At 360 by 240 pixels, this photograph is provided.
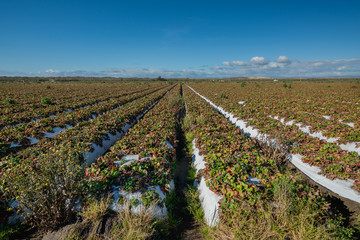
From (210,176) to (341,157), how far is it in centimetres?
535

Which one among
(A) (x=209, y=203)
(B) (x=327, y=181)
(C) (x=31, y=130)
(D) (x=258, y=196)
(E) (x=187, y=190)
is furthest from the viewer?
(C) (x=31, y=130)

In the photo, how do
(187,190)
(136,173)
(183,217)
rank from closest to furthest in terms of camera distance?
(183,217) → (136,173) → (187,190)

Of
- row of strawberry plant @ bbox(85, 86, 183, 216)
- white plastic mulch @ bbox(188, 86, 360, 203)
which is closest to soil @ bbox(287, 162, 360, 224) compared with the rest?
white plastic mulch @ bbox(188, 86, 360, 203)

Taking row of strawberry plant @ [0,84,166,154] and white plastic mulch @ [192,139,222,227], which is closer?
white plastic mulch @ [192,139,222,227]

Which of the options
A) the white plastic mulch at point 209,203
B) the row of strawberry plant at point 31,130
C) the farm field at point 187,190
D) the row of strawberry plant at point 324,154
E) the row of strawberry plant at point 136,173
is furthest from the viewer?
the row of strawberry plant at point 31,130

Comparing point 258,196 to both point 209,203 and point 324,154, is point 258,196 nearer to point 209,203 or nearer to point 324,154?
point 209,203

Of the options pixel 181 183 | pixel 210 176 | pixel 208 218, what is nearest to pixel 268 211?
→ pixel 208 218

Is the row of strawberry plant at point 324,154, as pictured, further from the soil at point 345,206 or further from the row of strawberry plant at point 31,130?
the row of strawberry plant at point 31,130

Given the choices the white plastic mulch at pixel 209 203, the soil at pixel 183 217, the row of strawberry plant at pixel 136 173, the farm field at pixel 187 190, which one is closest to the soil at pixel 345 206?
the farm field at pixel 187 190

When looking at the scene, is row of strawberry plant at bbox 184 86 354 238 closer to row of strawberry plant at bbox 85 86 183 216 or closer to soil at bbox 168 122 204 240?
soil at bbox 168 122 204 240

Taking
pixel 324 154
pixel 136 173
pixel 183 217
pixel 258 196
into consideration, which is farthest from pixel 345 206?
pixel 136 173

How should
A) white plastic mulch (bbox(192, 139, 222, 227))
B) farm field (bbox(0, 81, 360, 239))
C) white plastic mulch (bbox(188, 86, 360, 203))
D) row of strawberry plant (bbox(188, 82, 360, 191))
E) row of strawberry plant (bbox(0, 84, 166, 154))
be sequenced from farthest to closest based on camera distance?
1. row of strawberry plant (bbox(0, 84, 166, 154))
2. row of strawberry plant (bbox(188, 82, 360, 191))
3. white plastic mulch (bbox(188, 86, 360, 203))
4. white plastic mulch (bbox(192, 139, 222, 227))
5. farm field (bbox(0, 81, 360, 239))

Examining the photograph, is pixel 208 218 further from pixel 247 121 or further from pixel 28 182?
pixel 247 121

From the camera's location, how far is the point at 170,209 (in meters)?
4.52
